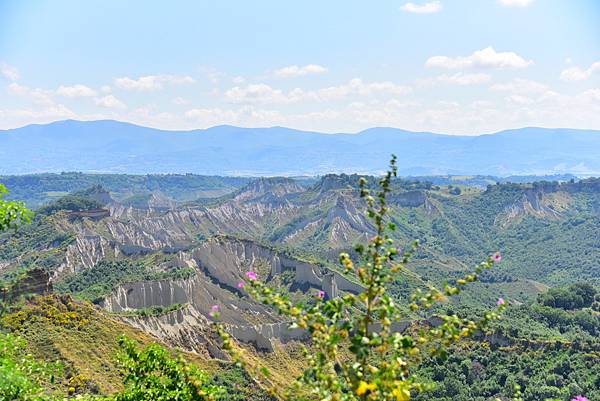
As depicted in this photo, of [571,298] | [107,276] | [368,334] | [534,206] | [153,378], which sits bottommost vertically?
[107,276]

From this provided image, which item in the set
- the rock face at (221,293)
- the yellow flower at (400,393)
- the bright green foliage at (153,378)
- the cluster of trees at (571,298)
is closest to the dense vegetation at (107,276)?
the rock face at (221,293)

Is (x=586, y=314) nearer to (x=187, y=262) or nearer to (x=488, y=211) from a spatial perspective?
(x=187, y=262)

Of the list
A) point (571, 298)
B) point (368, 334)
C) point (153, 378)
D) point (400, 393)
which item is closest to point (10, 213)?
point (153, 378)

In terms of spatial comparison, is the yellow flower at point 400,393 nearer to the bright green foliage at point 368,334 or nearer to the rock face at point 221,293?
the bright green foliage at point 368,334

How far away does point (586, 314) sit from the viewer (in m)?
62.6

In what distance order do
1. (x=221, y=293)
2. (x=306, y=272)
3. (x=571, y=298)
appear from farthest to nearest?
(x=306, y=272)
(x=221, y=293)
(x=571, y=298)

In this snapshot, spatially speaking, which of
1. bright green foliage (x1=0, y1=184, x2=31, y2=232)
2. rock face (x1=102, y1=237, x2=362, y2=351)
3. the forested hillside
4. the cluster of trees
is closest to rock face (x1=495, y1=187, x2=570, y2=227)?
the forested hillside

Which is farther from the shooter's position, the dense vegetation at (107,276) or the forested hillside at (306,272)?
the dense vegetation at (107,276)

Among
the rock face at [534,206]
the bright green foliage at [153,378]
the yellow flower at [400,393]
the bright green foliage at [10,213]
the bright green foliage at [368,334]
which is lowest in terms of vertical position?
the rock face at [534,206]

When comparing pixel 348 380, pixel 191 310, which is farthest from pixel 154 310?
pixel 348 380

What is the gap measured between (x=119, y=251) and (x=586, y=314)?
Answer: 2977 inches

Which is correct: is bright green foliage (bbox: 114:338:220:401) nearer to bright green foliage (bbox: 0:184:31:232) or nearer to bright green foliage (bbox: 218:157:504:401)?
bright green foliage (bbox: 0:184:31:232)

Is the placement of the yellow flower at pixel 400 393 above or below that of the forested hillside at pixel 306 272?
above

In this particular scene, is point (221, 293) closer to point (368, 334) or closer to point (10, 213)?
point (10, 213)
